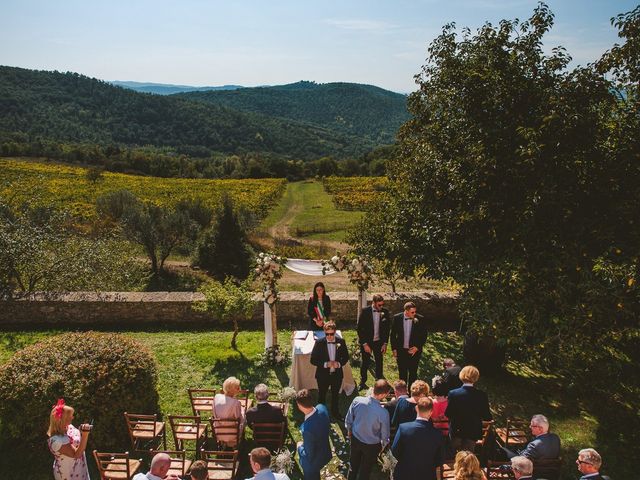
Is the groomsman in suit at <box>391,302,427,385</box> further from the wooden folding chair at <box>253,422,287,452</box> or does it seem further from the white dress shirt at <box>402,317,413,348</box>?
the wooden folding chair at <box>253,422,287,452</box>

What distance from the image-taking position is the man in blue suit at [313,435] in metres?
5.90

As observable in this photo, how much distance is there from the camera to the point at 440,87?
10.2 m

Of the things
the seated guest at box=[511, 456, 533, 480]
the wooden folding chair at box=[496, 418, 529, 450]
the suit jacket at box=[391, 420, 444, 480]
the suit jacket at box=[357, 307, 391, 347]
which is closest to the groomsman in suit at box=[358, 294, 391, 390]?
the suit jacket at box=[357, 307, 391, 347]

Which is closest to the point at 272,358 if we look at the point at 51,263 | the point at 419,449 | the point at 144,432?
the point at 144,432

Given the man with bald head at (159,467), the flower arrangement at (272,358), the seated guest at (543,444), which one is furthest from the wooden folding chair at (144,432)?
the seated guest at (543,444)

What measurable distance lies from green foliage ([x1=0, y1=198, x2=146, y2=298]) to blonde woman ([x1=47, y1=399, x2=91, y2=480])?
8487 mm

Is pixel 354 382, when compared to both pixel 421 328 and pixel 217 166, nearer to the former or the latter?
pixel 421 328

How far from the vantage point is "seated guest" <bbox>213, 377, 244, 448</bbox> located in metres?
7.01

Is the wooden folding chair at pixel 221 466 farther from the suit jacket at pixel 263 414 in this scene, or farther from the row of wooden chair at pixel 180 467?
the suit jacket at pixel 263 414

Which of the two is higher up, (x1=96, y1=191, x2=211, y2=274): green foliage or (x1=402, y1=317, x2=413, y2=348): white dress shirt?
(x1=402, y1=317, x2=413, y2=348): white dress shirt

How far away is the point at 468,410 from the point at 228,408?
3565 mm

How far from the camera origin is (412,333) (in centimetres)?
919

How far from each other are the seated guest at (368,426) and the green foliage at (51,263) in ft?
34.7

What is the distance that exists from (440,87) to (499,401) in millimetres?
6817
